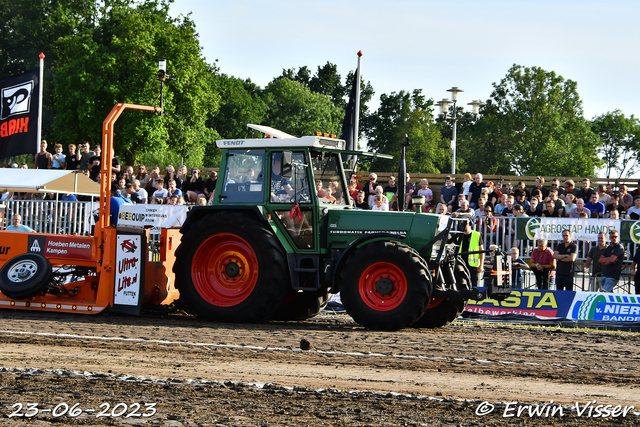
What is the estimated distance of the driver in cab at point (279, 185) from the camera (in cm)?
939

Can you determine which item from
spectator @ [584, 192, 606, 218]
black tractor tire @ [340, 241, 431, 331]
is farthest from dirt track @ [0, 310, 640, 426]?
spectator @ [584, 192, 606, 218]

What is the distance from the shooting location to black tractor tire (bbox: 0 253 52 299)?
9758 millimetres

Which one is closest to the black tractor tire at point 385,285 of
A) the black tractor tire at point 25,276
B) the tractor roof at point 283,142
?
the tractor roof at point 283,142

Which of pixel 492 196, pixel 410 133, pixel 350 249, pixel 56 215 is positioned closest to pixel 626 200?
pixel 492 196

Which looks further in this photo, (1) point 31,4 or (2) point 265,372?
(1) point 31,4

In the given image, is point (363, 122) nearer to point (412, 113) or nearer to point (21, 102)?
point (412, 113)

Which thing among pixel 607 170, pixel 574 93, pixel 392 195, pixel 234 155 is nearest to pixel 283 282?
pixel 234 155

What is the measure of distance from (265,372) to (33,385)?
1.90 metres

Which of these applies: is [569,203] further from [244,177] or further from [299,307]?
[244,177]

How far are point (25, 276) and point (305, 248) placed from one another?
3842 mm

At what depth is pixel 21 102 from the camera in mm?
18672

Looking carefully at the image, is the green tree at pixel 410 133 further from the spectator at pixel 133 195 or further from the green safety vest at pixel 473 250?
the green safety vest at pixel 473 250

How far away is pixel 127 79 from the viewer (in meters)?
40.8

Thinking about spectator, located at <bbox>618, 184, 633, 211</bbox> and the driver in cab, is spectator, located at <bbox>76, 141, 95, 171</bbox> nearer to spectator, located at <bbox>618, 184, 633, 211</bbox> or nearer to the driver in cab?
the driver in cab
